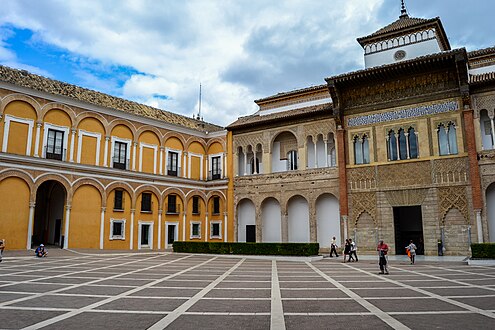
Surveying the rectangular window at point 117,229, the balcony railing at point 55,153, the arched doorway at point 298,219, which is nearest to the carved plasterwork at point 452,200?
the arched doorway at point 298,219

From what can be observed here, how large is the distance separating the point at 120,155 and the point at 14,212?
8060 millimetres

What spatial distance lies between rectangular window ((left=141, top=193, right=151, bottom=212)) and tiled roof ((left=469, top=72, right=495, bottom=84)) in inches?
903

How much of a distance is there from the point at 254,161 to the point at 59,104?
14595 mm

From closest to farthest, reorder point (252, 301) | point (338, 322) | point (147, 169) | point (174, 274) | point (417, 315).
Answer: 1. point (338, 322)
2. point (417, 315)
3. point (252, 301)
4. point (174, 274)
5. point (147, 169)

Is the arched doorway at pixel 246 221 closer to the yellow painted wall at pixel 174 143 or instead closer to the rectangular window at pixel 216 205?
the rectangular window at pixel 216 205

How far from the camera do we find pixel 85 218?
26.1 metres

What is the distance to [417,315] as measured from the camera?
753 cm

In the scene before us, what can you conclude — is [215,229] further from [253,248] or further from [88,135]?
[88,135]

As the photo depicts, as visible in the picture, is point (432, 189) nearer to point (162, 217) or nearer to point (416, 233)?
point (416, 233)

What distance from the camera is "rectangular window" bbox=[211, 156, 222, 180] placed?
3369cm

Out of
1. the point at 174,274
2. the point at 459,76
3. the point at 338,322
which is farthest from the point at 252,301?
the point at 459,76

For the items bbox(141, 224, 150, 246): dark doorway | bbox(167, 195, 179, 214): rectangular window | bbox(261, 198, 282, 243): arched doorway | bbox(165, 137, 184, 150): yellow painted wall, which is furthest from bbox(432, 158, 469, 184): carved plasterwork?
bbox(141, 224, 150, 246): dark doorway

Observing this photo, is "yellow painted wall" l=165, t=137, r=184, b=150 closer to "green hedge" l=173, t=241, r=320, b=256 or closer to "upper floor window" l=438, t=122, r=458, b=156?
"green hedge" l=173, t=241, r=320, b=256

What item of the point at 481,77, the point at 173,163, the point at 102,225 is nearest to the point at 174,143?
the point at 173,163
